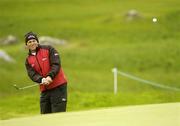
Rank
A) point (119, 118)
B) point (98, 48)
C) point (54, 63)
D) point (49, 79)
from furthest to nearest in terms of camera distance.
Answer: point (98, 48)
point (54, 63)
point (49, 79)
point (119, 118)

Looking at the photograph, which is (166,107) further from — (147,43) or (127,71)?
(147,43)

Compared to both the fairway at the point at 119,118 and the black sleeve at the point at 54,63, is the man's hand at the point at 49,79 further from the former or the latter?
the fairway at the point at 119,118

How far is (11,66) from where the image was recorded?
3147cm

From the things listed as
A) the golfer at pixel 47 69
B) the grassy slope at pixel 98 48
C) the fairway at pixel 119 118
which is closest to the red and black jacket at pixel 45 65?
the golfer at pixel 47 69

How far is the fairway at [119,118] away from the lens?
509 cm

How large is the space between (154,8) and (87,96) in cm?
4955

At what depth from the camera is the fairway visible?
200 inches

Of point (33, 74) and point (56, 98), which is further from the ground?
point (33, 74)

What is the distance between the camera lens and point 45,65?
864cm

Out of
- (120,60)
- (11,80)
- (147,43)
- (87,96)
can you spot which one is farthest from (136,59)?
(87,96)

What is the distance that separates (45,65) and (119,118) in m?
3.45

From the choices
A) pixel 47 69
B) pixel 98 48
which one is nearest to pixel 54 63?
pixel 47 69

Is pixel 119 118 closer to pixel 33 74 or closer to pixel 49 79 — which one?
pixel 49 79

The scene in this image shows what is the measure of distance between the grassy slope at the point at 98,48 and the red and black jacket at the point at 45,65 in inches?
121
